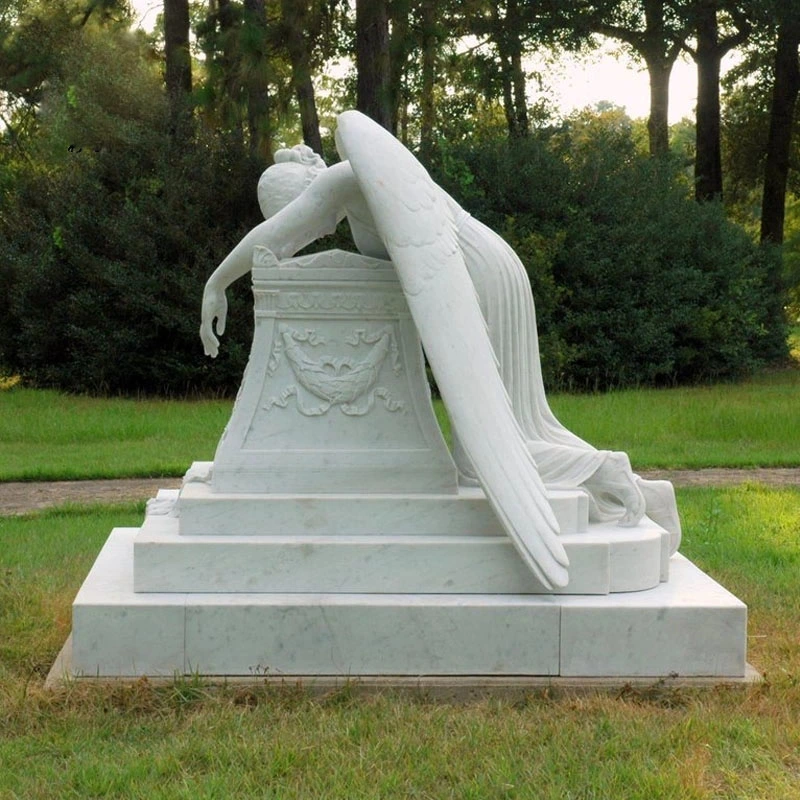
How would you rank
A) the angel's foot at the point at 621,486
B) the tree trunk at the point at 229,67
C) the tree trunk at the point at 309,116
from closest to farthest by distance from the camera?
1. the angel's foot at the point at 621,486
2. the tree trunk at the point at 229,67
3. the tree trunk at the point at 309,116

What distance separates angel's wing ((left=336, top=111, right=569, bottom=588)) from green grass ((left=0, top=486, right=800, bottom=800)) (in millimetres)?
637

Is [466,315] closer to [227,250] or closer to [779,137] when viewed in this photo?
[227,250]

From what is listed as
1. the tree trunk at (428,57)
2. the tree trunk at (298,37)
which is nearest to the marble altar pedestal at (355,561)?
the tree trunk at (298,37)

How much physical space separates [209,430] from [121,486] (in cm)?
289

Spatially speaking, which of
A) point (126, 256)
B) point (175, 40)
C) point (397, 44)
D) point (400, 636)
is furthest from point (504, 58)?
point (400, 636)

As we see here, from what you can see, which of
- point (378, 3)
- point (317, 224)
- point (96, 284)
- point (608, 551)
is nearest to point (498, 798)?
point (608, 551)

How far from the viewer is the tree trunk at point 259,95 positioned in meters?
16.0

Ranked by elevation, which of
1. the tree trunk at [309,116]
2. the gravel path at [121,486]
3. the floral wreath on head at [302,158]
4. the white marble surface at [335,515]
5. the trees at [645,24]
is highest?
the trees at [645,24]

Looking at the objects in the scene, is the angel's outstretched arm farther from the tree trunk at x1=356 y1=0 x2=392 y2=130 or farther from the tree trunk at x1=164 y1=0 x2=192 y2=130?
the tree trunk at x1=164 y1=0 x2=192 y2=130

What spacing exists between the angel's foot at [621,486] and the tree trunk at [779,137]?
18394 mm

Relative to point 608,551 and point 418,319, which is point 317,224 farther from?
point 608,551

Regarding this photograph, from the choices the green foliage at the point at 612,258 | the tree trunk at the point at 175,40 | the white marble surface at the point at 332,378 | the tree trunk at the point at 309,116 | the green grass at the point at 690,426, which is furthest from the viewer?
the tree trunk at the point at 175,40

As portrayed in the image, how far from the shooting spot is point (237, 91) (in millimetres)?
16578

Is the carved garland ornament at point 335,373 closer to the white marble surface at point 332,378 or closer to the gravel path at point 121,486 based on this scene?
the white marble surface at point 332,378
